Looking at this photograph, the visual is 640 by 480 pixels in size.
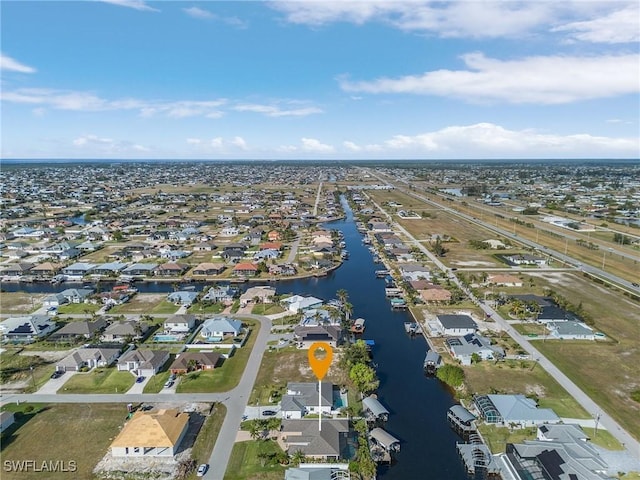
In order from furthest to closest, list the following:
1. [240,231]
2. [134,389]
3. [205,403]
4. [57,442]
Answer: [240,231], [134,389], [205,403], [57,442]

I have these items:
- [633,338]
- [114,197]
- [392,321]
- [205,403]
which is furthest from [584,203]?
[114,197]

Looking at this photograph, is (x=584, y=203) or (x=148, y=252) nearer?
(x=148, y=252)

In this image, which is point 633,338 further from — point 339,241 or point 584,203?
point 584,203

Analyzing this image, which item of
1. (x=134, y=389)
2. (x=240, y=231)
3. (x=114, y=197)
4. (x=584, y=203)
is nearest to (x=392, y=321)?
(x=134, y=389)

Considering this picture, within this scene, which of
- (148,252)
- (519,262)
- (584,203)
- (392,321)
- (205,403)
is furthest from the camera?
(584,203)

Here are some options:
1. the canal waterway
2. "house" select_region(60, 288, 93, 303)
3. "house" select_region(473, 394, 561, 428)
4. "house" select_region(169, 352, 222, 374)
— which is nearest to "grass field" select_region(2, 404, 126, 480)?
"house" select_region(169, 352, 222, 374)

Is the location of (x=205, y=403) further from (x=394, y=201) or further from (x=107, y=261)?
(x=394, y=201)
